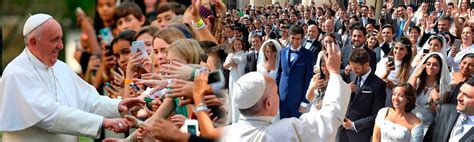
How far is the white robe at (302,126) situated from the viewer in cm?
300

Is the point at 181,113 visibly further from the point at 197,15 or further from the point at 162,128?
the point at 197,15

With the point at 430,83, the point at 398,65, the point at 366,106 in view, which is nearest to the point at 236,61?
the point at 398,65

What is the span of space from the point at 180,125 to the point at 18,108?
1.16m

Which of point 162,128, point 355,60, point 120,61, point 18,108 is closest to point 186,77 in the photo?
point 162,128

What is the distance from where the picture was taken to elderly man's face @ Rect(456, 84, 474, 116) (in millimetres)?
4293

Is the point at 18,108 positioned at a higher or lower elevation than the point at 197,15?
lower

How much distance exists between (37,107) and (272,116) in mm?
1335

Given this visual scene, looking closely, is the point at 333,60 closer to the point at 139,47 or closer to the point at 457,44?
the point at 139,47

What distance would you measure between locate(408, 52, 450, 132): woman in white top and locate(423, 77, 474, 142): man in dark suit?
0.19 metres

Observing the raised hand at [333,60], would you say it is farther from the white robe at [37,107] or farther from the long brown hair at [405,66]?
the long brown hair at [405,66]

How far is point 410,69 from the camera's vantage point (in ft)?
20.8

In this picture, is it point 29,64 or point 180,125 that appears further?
point 29,64

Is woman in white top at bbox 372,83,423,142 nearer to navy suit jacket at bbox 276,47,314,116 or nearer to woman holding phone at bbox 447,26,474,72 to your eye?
navy suit jacket at bbox 276,47,314,116

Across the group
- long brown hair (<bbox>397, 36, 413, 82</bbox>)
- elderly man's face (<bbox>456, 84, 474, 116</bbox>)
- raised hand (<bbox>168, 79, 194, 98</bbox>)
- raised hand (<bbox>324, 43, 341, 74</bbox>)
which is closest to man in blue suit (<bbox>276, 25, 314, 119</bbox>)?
long brown hair (<bbox>397, 36, 413, 82</bbox>)
